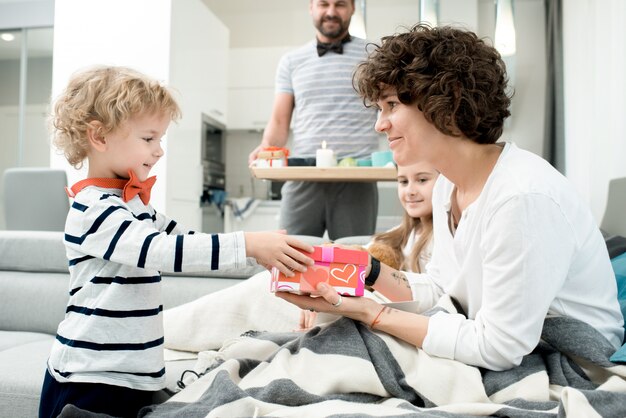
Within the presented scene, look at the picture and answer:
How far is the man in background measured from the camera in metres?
2.62

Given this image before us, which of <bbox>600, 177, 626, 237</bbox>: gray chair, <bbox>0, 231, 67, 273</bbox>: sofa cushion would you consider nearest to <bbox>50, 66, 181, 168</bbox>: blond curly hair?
<bbox>0, 231, 67, 273</bbox>: sofa cushion

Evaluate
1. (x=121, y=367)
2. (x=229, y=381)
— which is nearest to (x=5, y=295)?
(x=121, y=367)

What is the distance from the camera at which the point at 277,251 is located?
1016 millimetres

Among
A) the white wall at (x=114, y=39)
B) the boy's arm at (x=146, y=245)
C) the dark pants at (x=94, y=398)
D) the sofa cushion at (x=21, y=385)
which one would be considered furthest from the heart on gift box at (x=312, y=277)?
the white wall at (x=114, y=39)

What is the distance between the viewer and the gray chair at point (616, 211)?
1.78 metres

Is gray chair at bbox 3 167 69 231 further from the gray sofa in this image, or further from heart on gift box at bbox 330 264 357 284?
heart on gift box at bbox 330 264 357 284

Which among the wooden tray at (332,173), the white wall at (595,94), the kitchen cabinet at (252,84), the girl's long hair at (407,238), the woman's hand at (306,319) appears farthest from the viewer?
the kitchen cabinet at (252,84)

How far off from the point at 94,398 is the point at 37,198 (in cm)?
191

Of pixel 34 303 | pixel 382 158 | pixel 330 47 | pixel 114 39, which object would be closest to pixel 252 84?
pixel 114 39

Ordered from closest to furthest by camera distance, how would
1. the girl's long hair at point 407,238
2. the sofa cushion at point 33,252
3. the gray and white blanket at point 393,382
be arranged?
the gray and white blanket at point 393,382
the girl's long hair at point 407,238
the sofa cushion at point 33,252

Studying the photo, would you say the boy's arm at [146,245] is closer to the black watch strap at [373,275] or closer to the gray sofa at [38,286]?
the black watch strap at [373,275]

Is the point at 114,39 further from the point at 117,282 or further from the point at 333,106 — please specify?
the point at 117,282

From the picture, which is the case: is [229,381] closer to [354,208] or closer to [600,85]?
[354,208]

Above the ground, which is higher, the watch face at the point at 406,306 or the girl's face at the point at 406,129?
the girl's face at the point at 406,129
